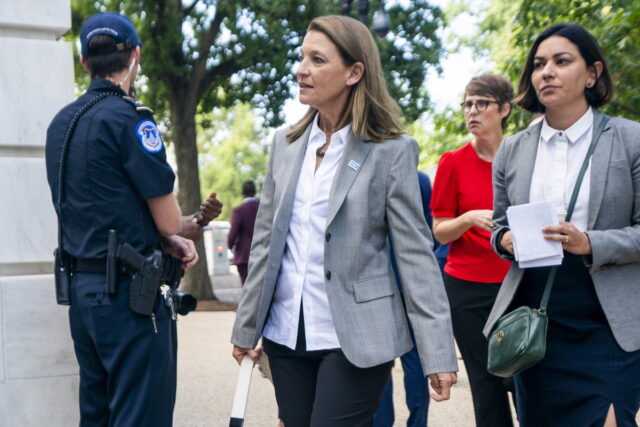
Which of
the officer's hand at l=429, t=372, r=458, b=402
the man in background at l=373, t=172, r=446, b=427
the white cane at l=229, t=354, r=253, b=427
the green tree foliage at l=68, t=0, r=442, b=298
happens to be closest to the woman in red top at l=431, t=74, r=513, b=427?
the man in background at l=373, t=172, r=446, b=427

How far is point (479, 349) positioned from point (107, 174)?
2.27 m

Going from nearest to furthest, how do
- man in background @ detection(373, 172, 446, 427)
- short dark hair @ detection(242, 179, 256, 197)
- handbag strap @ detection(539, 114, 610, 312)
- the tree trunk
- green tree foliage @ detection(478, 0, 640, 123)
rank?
handbag strap @ detection(539, 114, 610, 312) < man in background @ detection(373, 172, 446, 427) < green tree foliage @ detection(478, 0, 640, 123) < short dark hair @ detection(242, 179, 256, 197) < the tree trunk

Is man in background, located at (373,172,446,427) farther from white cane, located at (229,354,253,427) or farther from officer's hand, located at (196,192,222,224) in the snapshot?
white cane, located at (229,354,253,427)

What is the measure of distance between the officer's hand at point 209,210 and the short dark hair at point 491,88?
1738 millimetres

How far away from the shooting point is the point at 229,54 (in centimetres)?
1852

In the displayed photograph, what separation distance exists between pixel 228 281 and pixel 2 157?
25.5 m

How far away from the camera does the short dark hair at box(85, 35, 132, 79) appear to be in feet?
11.8

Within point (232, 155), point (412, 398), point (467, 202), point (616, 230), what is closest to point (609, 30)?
point (467, 202)

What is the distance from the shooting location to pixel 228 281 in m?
29.9

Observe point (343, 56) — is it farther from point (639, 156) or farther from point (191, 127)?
point (191, 127)

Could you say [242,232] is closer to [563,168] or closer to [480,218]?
[480,218]

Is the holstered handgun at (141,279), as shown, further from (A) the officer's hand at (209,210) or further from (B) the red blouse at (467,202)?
(B) the red blouse at (467,202)

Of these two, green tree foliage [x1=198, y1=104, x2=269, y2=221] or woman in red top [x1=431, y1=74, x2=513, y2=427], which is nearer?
woman in red top [x1=431, y1=74, x2=513, y2=427]

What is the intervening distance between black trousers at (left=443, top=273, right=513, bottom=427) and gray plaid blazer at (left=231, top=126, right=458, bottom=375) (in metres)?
1.65
